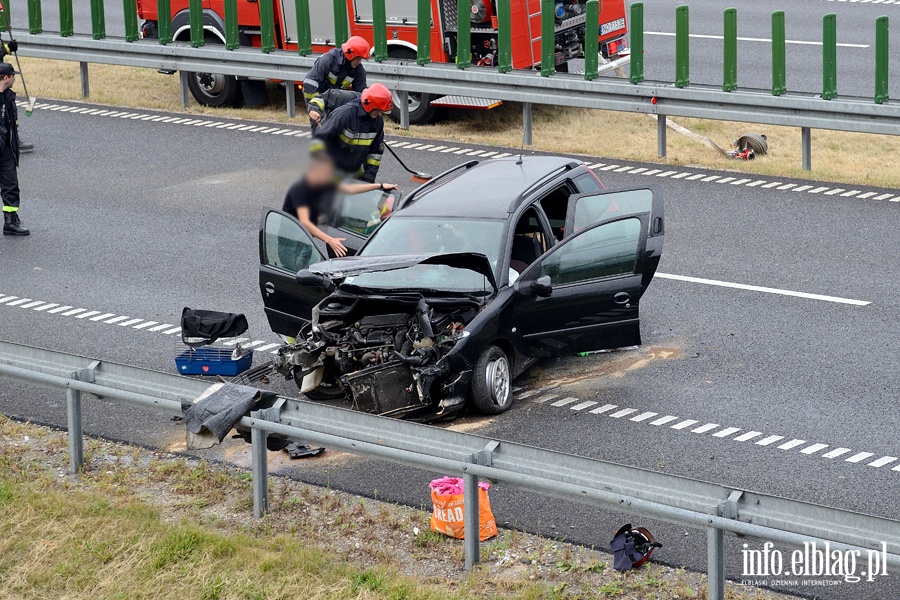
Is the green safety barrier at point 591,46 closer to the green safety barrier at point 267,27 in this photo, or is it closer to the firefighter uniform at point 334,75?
the firefighter uniform at point 334,75

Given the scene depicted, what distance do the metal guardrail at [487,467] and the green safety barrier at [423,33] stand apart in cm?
988

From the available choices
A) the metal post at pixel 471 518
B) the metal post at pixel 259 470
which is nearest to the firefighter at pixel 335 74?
the metal post at pixel 259 470

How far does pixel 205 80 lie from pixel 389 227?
1031cm

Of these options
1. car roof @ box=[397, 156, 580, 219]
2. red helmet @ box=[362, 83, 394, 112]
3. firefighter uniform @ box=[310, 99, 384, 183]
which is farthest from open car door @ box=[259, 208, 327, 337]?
red helmet @ box=[362, 83, 394, 112]

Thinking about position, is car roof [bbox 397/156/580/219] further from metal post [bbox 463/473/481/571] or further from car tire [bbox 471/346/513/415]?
metal post [bbox 463/473/481/571]

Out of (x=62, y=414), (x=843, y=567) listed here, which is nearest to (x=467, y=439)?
(x=843, y=567)

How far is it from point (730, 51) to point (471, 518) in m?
10.3

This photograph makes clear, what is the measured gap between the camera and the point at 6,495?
855 centimetres

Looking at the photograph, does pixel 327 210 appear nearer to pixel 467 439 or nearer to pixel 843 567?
pixel 467 439

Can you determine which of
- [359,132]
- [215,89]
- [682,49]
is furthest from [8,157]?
[682,49]

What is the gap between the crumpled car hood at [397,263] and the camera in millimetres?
9594

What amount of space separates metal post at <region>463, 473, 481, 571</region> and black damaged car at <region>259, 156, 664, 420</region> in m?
1.94

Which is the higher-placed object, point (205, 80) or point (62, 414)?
point (205, 80)

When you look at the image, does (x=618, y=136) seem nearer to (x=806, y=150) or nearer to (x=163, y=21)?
(x=806, y=150)
